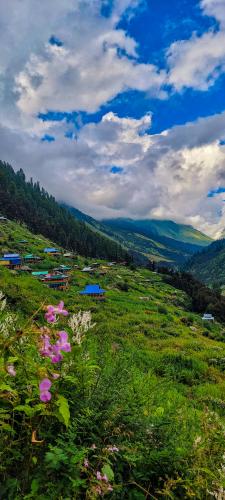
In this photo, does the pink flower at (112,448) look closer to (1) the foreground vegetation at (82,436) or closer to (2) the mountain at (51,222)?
(1) the foreground vegetation at (82,436)

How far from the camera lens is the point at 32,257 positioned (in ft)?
226

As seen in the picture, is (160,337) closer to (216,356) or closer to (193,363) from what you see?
(216,356)

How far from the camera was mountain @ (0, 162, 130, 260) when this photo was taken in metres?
122

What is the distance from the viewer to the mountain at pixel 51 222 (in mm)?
121562

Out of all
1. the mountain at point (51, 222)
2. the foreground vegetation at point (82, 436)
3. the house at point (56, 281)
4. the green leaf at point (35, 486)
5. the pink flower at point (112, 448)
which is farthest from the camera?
the mountain at point (51, 222)

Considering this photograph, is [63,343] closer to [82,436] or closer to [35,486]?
[35,486]

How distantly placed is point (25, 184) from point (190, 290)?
120372mm

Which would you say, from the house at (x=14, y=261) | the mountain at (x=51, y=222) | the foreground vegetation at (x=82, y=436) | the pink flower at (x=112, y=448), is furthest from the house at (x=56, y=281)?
the mountain at (x=51, y=222)

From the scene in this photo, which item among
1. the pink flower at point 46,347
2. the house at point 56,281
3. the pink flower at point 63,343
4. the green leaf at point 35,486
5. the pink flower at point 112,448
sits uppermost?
the pink flower at point 63,343

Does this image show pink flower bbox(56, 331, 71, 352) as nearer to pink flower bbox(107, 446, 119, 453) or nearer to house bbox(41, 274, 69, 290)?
pink flower bbox(107, 446, 119, 453)

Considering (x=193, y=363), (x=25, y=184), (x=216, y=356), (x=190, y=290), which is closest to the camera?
(x=193, y=363)

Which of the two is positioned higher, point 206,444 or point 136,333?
point 206,444

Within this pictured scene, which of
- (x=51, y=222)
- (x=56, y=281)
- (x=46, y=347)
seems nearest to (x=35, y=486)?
(x=46, y=347)

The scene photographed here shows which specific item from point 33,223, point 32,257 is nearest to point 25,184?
point 33,223
